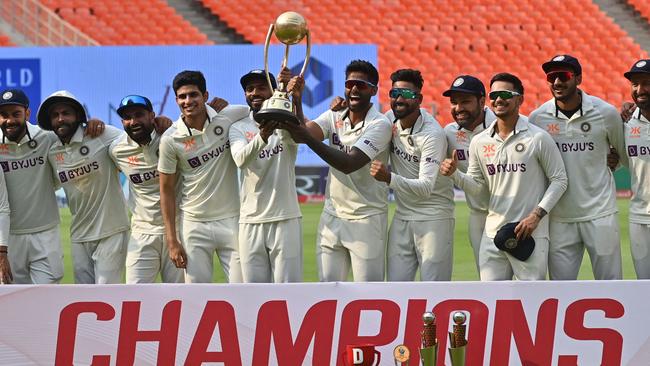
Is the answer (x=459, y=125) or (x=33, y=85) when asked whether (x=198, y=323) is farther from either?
(x=33, y=85)

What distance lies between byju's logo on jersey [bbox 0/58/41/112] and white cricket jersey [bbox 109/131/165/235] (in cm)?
1265

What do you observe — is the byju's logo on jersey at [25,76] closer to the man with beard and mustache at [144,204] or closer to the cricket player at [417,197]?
the man with beard and mustache at [144,204]

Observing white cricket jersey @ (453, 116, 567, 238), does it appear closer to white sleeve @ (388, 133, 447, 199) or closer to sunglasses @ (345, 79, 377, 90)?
white sleeve @ (388, 133, 447, 199)

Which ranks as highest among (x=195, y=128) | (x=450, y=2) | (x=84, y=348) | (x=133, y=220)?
(x=450, y=2)

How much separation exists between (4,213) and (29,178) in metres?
0.33

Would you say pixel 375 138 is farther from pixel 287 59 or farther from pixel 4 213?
pixel 4 213

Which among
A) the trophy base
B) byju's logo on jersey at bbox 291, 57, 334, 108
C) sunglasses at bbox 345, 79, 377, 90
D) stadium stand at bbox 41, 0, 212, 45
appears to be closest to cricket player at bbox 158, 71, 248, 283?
sunglasses at bbox 345, 79, 377, 90

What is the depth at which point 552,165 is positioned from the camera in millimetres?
6438

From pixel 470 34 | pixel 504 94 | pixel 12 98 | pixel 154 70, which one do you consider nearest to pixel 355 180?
pixel 504 94

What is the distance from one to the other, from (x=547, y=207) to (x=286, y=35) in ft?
6.33

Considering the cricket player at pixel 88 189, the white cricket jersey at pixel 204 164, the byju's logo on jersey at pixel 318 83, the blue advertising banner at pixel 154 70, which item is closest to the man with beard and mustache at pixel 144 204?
the cricket player at pixel 88 189

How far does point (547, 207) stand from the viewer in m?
6.36

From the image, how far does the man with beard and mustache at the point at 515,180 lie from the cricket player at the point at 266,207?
102 centimetres

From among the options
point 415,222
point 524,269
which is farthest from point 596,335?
point 415,222
